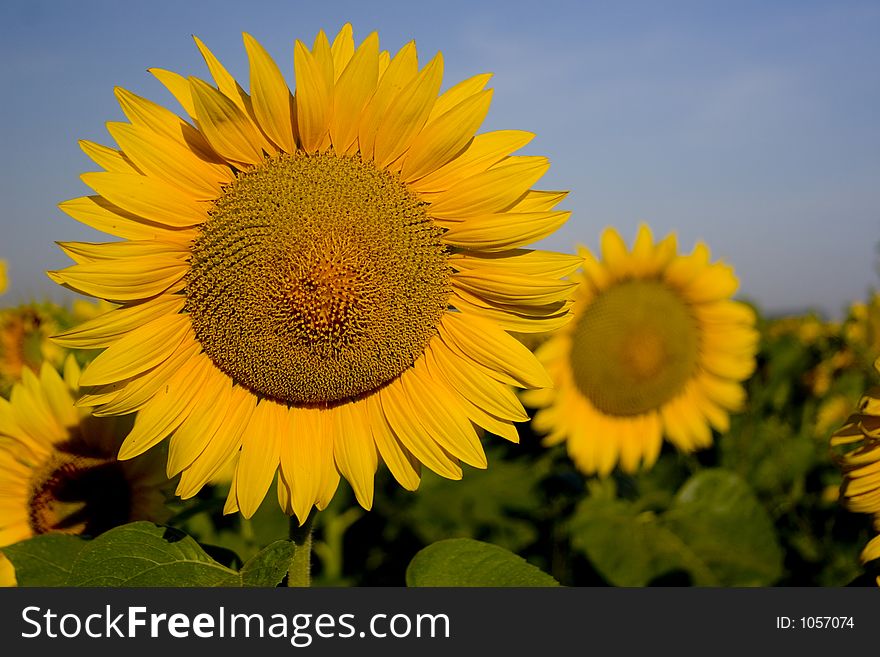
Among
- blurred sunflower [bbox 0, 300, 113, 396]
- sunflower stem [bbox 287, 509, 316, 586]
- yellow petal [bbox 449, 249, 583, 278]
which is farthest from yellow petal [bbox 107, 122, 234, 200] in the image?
blurred sunflower [bbox 0, 300, 113, 396]

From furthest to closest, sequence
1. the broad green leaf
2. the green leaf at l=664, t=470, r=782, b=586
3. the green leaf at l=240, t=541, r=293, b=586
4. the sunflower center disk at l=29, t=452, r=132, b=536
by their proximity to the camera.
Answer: the green leaf at l=664, t=470, r=782, b=586 < the broad green leaf < the sunflower center disk at l=29, t=452, r=132, b=536 < the green leaf at l=240, t=541, r=293, b=586

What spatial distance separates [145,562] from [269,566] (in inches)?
9.8

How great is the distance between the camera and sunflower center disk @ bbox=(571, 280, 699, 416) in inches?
153

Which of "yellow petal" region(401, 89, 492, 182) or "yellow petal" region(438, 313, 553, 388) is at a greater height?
"yellow petal" region(401, 89, 492, 182)

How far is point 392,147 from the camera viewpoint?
1568 mm

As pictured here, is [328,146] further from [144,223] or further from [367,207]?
[144,223]

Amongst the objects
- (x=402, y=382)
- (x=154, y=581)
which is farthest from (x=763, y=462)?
(x=154, y=581)

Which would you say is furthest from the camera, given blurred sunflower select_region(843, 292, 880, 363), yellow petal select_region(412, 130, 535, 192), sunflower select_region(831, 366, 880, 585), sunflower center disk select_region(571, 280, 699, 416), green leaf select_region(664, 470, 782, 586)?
Result: blurred sunflower select_region(843, 292, 880, 363)

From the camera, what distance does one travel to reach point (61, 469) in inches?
80.6

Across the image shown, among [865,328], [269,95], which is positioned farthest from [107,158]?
[865,328]

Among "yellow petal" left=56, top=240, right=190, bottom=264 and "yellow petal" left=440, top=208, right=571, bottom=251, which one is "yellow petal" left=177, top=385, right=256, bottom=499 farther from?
"yellow petal" left=440, top=208, right=571, bottom=251

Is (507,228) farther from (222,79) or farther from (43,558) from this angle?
(43,558)

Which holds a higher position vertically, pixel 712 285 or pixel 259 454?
pixel 712 285

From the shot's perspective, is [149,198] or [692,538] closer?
[149,198]
